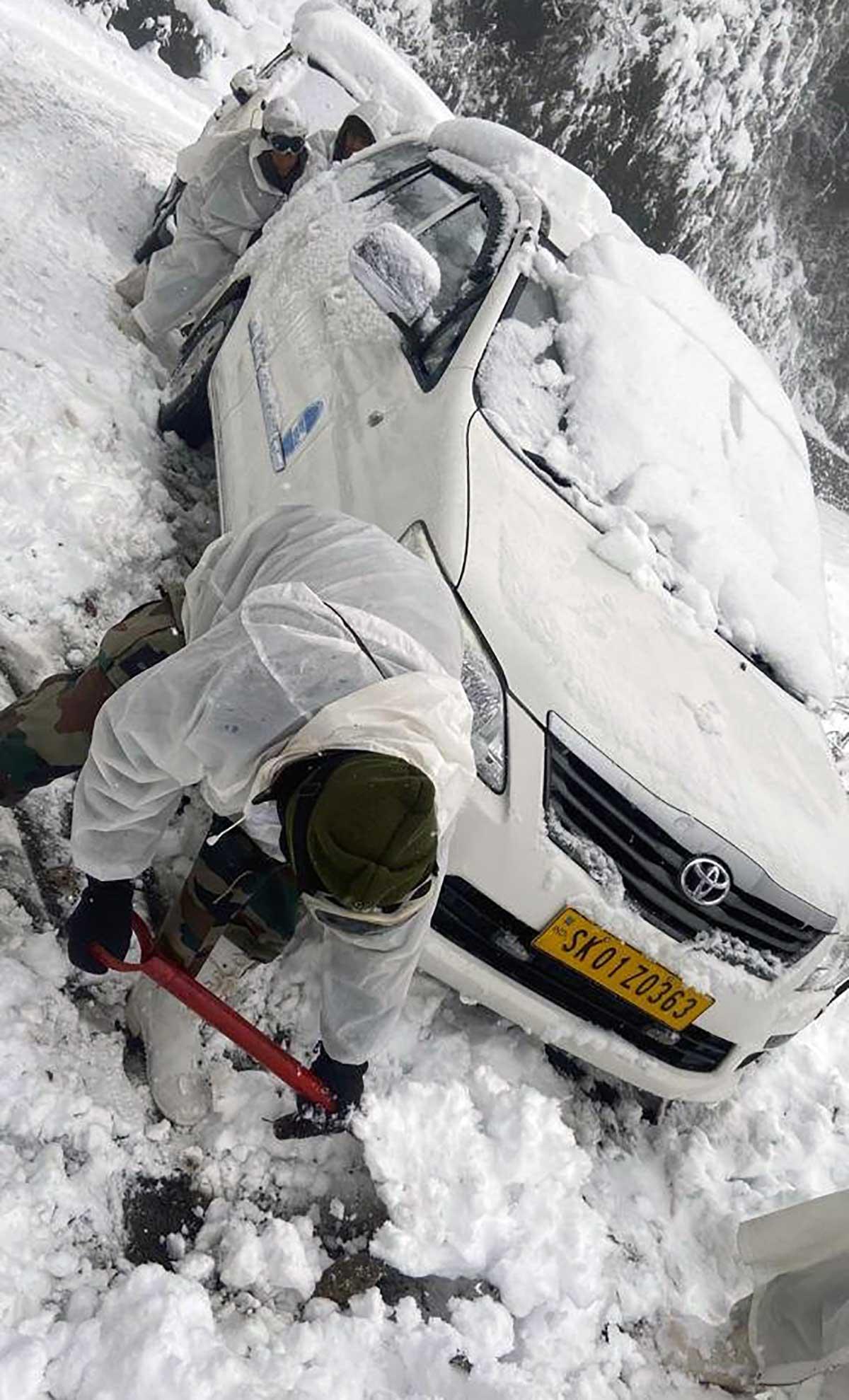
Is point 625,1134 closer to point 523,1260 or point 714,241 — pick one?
point 523,1260

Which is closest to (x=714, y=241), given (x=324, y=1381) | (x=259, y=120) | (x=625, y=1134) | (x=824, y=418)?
(x=824, y=418)

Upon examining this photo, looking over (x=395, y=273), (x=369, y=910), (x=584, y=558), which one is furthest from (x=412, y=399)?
(x=369, y=910)

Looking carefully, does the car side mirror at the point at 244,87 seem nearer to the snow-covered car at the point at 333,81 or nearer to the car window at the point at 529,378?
the snow-covered car at the point at 333,81

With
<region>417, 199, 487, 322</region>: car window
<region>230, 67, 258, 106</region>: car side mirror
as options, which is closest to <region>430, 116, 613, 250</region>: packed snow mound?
<region>417, 199, 487, 322</region>: car window

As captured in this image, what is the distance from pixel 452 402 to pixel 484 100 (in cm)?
1163

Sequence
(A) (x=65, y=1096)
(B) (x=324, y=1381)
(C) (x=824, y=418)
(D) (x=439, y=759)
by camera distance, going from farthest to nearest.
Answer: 1. (C) (x=824, y=418)
2. (A) (x=65, y=1096)
3. (B) (x=324, y=1381)
4. (D) (x=439, y=759)

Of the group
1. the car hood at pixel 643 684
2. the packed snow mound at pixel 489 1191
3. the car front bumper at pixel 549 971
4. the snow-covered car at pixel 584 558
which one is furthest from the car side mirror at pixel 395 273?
the packed snow mound at pixel 489 1191

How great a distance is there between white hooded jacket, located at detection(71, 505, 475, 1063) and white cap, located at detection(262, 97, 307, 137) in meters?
3.12

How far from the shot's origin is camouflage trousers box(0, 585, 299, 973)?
95.0 inches

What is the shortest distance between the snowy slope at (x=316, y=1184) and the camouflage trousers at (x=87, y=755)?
0.29m

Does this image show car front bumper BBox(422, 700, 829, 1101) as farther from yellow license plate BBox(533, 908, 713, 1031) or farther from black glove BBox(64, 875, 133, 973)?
black glove BBox(64, 875, 133, 973)

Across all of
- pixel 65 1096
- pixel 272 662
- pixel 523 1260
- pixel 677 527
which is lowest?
pixel 65 1096

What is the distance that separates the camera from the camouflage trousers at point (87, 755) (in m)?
2.41

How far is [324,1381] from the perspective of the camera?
219 centimetres
